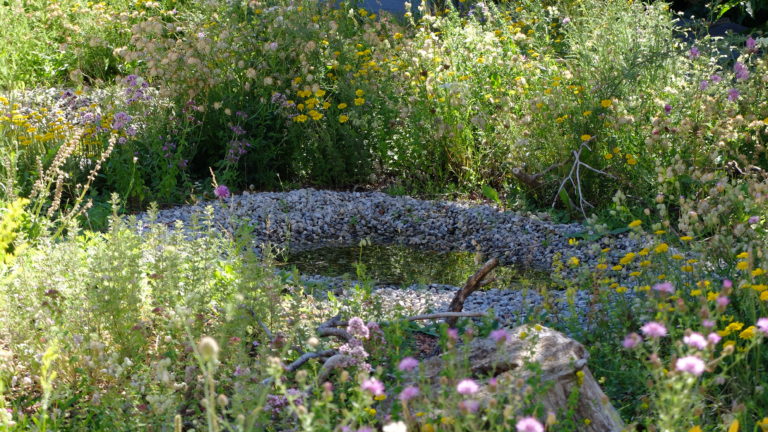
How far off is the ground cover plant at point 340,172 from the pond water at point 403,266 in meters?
0.35

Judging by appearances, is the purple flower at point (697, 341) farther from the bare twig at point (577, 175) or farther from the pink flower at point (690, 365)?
the bare twig at point (577, 175)

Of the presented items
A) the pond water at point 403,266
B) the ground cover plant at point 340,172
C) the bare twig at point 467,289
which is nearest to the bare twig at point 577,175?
the ground cover plant at point 340,172

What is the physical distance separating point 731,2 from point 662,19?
301 cm

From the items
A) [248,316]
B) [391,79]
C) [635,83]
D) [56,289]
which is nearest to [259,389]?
[248,316]

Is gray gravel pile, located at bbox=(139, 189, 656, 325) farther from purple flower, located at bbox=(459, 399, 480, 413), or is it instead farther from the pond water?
purple flower, located at bbox=(459, 399, 480, 413)

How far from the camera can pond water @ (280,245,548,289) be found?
15.3 ft

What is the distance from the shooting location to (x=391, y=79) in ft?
20.3

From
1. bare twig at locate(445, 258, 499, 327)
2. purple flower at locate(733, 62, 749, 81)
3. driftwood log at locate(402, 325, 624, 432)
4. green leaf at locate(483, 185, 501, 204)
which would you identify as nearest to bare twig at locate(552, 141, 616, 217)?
green leaf at locate(483, 185, 501, 204)

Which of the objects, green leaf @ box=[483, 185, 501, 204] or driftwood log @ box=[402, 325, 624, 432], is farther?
green leaf @ box=[483, 185, 501, 204]

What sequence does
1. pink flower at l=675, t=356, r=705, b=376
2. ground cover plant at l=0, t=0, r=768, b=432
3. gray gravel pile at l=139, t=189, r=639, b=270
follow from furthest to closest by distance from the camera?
gray gravel pile at l=139, t=189, r=639, b=270, ground cover plant at l=0, t=0, r=768, b=432, pink flower at l=675, t=356, r=705, b=376

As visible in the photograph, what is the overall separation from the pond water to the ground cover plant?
1.16 ft

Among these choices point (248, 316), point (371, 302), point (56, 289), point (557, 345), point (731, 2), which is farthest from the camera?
point (731, 2)

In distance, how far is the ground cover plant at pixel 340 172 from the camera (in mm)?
2826

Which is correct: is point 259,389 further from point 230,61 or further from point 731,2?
point 731,2
